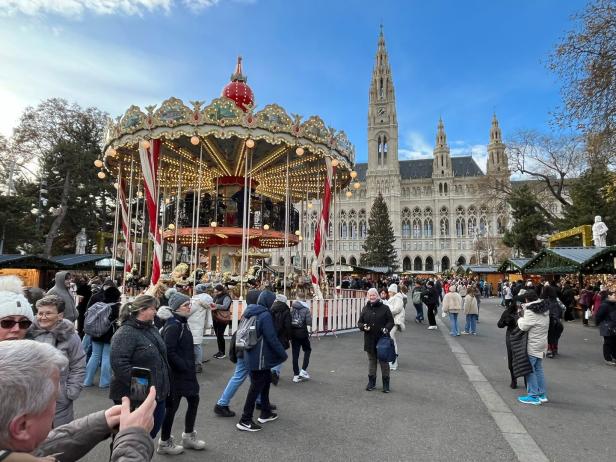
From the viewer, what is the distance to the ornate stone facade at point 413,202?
82.2 m

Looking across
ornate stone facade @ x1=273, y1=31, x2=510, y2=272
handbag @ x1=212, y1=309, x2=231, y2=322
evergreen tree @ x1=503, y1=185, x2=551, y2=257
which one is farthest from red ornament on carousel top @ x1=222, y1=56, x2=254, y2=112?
ornate stone facade @ x1=273, y1=31, x2=510, y2=272

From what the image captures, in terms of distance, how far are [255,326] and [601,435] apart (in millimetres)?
4202

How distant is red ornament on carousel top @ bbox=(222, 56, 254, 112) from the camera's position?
1515 cm

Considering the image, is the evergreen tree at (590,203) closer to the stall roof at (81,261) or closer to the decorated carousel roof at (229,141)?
the decorated carousel roof at (229,141)

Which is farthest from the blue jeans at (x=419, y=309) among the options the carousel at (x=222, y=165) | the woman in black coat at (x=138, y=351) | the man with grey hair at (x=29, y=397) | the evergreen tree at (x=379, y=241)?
the evergreen tree at (x=379, y=241)

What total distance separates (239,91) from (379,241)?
56.5 metres

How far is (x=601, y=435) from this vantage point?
14.9ft

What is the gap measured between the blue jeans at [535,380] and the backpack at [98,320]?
630 cm

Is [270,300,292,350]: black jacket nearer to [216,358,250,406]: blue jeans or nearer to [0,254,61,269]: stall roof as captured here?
[216,358,250,406]: blue jeans

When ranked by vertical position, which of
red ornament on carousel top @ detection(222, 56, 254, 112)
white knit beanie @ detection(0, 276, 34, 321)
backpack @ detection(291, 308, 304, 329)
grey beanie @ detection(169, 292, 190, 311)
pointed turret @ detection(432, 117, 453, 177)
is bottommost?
backpack @ detection(291, 308, 304, 329)

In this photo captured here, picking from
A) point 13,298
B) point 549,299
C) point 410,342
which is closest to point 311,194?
point 410,342

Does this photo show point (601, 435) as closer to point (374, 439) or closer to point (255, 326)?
point (374, 439)

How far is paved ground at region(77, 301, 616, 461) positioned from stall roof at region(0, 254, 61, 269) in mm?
13005

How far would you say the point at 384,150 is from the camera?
279ft
